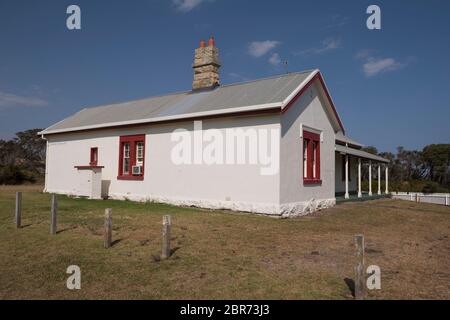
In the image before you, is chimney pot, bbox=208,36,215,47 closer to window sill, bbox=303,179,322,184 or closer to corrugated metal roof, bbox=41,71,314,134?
corrugated metal roof, bbox=41,71,314,134

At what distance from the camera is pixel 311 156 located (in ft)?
49.5

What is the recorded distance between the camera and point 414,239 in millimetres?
9508

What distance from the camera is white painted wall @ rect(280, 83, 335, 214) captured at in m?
12.7

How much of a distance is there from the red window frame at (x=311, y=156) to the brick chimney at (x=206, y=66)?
600cm

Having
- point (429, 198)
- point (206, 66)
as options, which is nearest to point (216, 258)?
point (206, 66)

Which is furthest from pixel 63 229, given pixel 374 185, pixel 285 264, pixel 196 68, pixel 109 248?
pixel 374 185

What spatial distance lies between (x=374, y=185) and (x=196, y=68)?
2097cm

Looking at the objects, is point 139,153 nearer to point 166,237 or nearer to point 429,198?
point 166,237

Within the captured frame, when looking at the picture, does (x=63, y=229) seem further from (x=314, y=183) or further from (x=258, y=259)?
(x=314, y=183)

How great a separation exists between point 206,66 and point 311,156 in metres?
7.36

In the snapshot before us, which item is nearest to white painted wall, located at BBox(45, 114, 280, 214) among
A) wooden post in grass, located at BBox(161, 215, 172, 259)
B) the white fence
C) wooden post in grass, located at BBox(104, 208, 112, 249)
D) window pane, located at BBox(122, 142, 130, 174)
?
window pane, located at BBox(122, 142, 130, 174)

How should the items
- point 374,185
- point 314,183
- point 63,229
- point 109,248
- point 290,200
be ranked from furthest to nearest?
point 374,185
point 314,183
point 290,200
point 63,229
point 109,248

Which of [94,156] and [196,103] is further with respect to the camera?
[94,156]
